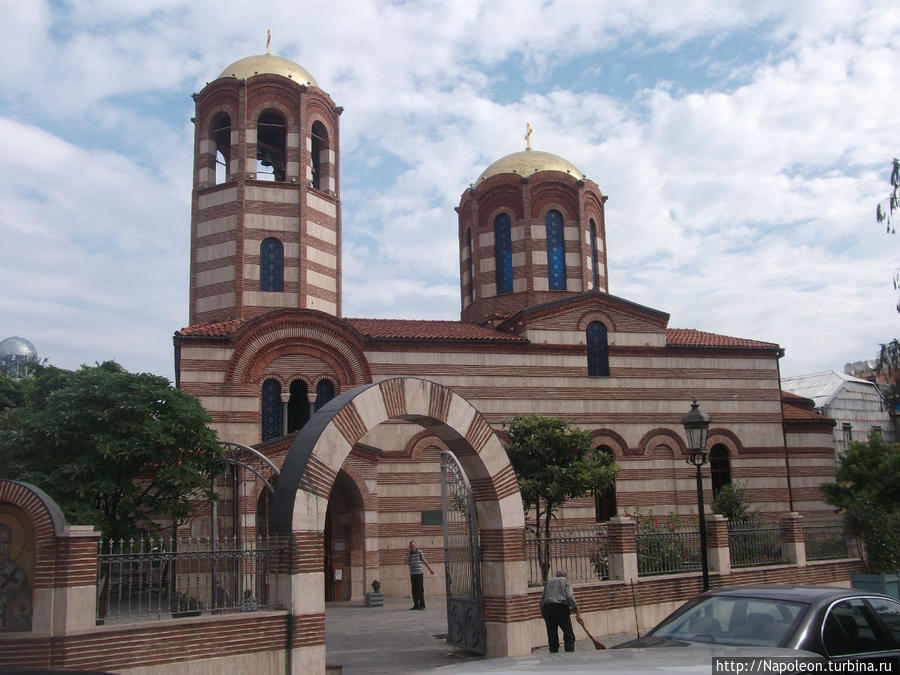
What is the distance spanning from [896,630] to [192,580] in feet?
44.7

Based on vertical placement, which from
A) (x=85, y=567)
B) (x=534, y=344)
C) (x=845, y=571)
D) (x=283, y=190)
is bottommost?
(x=845, y=571)

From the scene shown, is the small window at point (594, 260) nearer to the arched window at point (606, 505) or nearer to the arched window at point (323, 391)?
the arched window at point (606, 505)

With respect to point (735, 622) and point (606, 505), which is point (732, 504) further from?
point (735, 622)

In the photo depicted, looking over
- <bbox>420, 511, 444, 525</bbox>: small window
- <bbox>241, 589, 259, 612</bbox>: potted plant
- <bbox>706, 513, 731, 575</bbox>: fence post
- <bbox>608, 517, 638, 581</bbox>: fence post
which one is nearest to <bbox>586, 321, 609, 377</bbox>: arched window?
<bbox>420, 511, 444, 525</bbox>: small window

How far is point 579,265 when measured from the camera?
26641mm

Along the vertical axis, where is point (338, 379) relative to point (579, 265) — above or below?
below

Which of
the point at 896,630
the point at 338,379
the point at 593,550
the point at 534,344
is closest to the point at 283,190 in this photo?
the point at 338,379

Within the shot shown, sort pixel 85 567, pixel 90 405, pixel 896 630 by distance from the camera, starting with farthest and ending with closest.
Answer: pixel 90 405, pixel 85 567, pixel 896 630

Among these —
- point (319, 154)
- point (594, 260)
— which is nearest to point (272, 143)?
point (319, 154)

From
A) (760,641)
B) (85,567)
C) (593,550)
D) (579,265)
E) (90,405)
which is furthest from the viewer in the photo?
(579,265)

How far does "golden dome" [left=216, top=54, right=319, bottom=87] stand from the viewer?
23.2 meters

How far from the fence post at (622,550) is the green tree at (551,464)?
14.6 ft

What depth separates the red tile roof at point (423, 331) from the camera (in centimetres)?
2162

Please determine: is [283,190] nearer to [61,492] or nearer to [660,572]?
[61,492]
